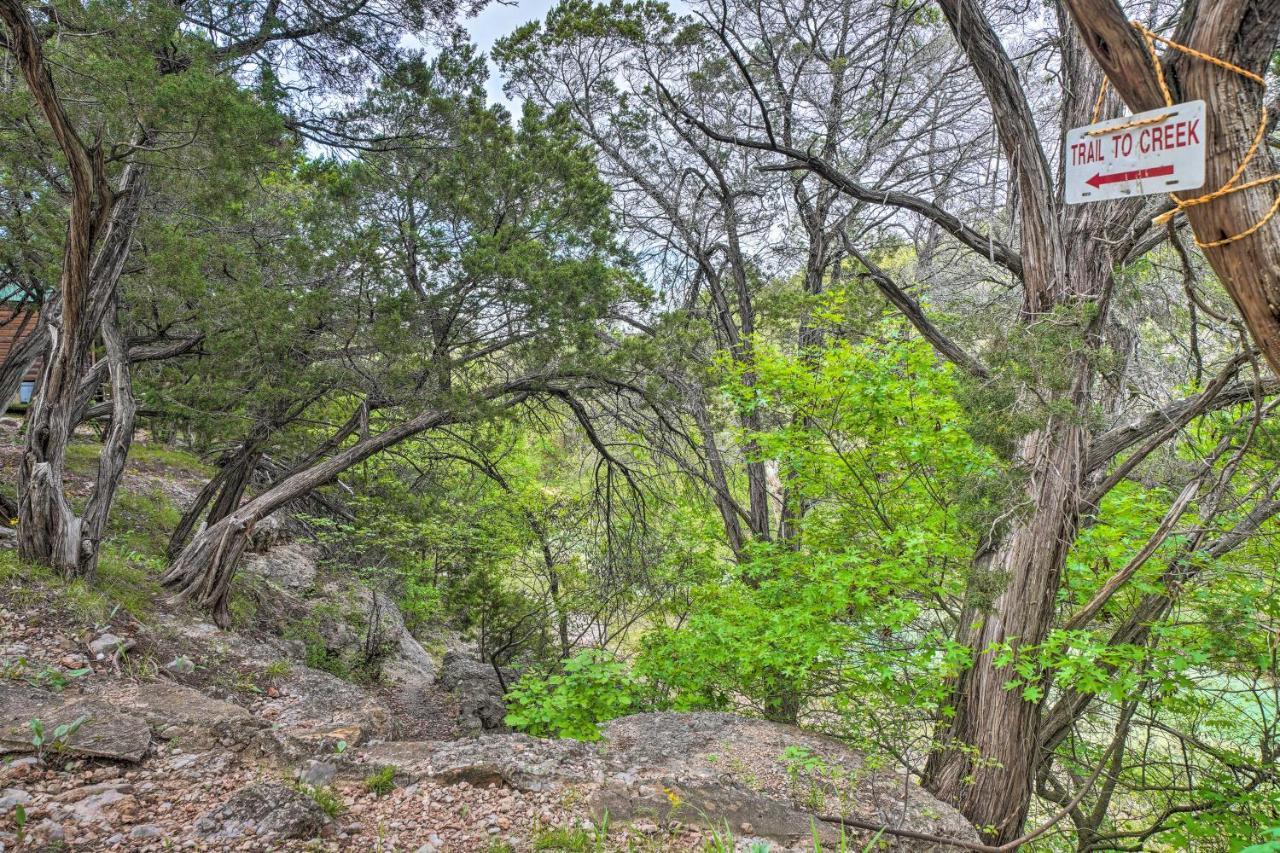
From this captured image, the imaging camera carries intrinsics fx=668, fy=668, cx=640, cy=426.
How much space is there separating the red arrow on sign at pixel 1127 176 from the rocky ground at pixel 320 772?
1893mm

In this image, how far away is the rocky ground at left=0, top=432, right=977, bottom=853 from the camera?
2504 mm

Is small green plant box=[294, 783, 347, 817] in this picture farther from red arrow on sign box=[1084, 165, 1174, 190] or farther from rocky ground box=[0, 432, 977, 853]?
red arrow on sign box=[1084, 165, 1174, 190]

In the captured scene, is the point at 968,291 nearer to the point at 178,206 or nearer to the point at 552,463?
the point at 552,463

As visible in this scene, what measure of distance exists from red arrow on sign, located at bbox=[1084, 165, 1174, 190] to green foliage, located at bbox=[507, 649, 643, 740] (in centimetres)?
418

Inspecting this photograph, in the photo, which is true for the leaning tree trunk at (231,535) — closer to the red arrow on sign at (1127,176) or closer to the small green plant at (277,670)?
the small green plant at (277,670)

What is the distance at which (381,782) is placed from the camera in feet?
9.73

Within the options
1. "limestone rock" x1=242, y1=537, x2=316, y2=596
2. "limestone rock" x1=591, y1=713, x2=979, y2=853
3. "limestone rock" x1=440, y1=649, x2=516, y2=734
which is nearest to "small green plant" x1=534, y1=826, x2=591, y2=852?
"limestone rock" x1=591, y1=713, x2=979, y2=853

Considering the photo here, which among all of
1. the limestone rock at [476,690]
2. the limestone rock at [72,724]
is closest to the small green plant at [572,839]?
the limestone rock at [72,724]

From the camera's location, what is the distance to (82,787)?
2580mm

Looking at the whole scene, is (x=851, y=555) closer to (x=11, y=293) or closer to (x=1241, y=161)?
(x=1241, y=161)

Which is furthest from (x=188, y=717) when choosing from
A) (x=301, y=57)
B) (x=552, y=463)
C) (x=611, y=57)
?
(x=611, y=57)

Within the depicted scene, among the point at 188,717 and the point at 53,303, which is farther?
the point at 53,303

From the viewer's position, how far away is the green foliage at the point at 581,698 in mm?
4945

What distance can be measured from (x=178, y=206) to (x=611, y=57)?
465cm
